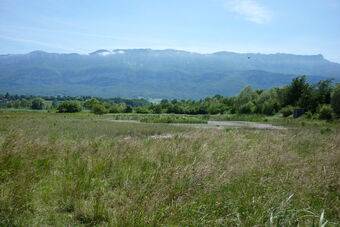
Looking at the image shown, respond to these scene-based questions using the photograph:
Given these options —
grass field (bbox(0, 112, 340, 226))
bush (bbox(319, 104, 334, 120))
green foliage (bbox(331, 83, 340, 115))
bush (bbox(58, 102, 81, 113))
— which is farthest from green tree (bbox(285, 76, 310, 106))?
bush (bbox(58, 102, 81, 113))

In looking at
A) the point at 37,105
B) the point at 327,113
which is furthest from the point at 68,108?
the point at 327,113

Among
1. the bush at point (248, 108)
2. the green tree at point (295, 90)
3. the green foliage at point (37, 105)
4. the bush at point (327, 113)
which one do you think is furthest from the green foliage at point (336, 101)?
the green foliage at point (37, 105)

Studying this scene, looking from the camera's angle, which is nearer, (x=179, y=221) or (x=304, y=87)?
(x=179, y=221)

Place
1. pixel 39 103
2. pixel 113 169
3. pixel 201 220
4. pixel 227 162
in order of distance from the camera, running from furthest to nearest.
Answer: pixel 39 103 → pixel 227 162 → pixel 113 169 → pixel 201 220

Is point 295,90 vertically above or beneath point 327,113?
above

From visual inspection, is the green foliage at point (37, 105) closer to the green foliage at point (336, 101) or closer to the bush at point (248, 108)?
the bush at point (248, 108)

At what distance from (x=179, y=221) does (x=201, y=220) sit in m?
0.24

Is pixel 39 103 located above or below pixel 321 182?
below

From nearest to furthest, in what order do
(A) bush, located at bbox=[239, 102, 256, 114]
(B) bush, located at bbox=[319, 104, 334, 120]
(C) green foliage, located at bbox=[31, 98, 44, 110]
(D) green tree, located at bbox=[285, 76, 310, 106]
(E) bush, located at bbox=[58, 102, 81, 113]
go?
1. (B) bush, located at bbox=[319, 104, 334, 120]
2. (D) green tree, located at bbox=[285, 76, 310, 106]
3. (A) bush, located at bbox=[239, 102, 256, 114]
4. (E) bush, located at bbox=[58, 102, 81, 113]
5. (C) green foliage, located at bbox=[31, 98, 44, 110]

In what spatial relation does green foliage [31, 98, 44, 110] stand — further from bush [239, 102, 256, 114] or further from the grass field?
the grass field

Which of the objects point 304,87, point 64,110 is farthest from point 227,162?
point 64,110

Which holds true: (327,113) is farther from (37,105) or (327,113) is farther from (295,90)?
(37,105)

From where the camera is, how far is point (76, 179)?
141 inches

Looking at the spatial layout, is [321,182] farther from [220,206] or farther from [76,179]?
[76,179]
